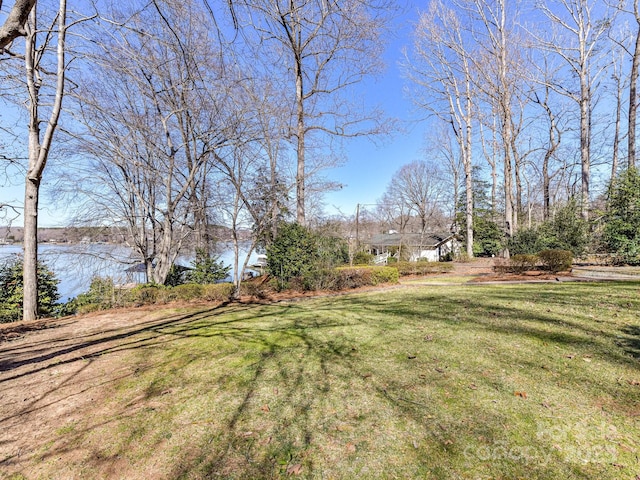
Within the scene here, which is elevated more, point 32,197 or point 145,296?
point 32,197

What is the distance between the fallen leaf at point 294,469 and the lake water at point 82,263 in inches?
355

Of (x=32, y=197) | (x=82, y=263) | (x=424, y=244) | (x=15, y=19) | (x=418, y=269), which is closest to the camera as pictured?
(x=15, y=19)

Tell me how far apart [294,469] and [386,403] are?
108 cm

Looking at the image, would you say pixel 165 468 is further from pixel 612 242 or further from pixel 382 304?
pixel 612 242

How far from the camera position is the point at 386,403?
8.80ft

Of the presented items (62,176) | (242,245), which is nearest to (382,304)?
(242,245)

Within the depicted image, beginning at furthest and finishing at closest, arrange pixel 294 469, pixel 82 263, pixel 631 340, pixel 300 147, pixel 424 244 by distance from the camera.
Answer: pixel 424 244
pixel 300 147
pixel 82 263
pixel 631 340
pixel 294 469

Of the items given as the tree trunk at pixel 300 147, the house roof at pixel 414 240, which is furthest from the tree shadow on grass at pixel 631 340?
the house roof at pixel 414 240

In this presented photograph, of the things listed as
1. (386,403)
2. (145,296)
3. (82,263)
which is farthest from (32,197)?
(386,403)

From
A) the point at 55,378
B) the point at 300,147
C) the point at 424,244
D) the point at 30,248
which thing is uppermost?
the point at 300,147

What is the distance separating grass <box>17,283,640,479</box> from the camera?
199 centimetres

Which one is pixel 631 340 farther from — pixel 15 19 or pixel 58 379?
pixel 15 19

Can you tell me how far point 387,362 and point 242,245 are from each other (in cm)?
983

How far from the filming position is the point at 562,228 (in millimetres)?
14094
